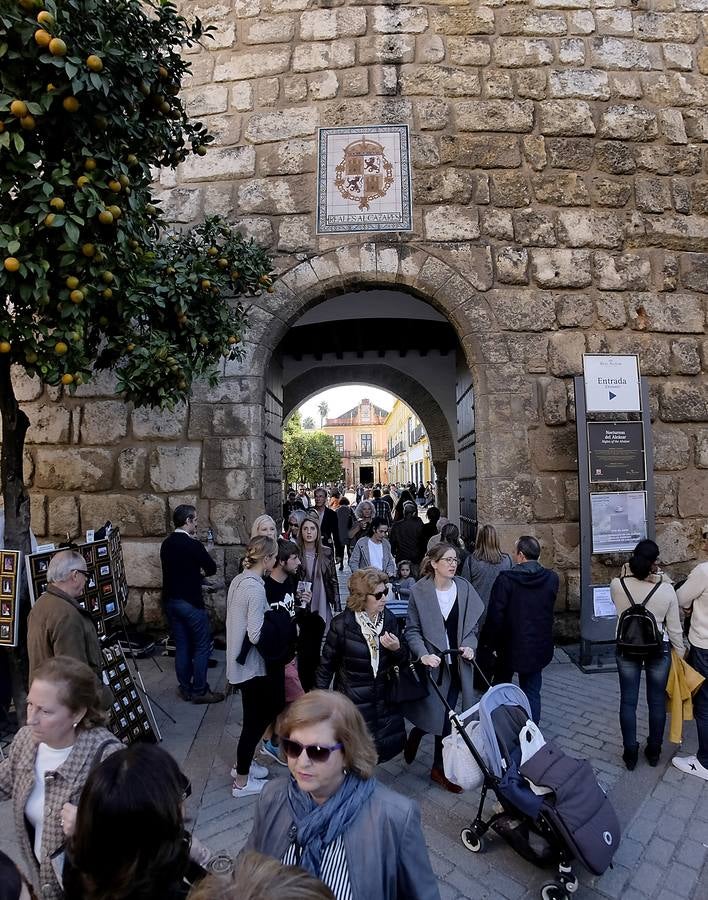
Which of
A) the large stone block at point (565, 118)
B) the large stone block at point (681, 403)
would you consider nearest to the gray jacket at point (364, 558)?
the large stone block at point (681, 403)

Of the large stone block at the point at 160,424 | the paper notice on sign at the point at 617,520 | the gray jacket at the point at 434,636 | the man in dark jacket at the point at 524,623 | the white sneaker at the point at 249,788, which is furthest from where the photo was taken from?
the large stone block at the point at 160,424

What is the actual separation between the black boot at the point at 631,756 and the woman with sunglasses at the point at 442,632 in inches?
39.1

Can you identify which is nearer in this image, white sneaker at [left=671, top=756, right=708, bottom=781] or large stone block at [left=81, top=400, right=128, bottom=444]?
white sneaker at [left=671, top=756, right=708, bottom=781]

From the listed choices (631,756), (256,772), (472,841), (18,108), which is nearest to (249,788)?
(256,772)

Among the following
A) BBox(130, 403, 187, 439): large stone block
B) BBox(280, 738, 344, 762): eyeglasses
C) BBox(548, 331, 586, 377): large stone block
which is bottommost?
BBox(280, 738, 344, 762): eyeglasses

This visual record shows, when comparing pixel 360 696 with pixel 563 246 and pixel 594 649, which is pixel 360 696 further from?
pixel 563 246

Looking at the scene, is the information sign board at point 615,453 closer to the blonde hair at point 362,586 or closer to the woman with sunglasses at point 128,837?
the blonde hair at point 362,586

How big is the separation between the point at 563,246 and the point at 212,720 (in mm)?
5478

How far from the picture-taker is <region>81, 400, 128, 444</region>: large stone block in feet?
18.7

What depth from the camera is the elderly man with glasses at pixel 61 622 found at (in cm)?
285

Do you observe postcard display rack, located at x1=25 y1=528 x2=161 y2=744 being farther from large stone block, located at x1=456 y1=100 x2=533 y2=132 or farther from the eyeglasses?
large stone block, located at x1=456 y1=100 x2=533 y2=132

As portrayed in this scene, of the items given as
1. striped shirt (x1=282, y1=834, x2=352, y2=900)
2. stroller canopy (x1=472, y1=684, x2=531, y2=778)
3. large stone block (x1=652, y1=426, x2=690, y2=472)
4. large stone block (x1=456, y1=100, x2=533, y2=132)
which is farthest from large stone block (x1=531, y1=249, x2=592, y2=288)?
striped shirt (x1=282, y1=834, x2=352, y2=900)

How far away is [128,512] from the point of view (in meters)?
5.62

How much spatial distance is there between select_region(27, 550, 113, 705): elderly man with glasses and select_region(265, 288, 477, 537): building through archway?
3173 millimetres
